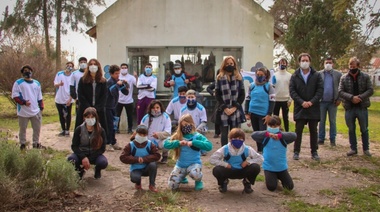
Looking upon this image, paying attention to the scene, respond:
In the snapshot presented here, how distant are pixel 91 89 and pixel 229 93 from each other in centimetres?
263

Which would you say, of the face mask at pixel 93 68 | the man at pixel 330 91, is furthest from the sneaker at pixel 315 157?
the face mask at pixel 93 68

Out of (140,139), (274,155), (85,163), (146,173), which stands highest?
(140,139)

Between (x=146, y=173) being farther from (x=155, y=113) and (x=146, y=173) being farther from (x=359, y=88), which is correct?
(x=359, y=88)

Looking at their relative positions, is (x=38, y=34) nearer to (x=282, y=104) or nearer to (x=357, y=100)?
(x=282, y=104)

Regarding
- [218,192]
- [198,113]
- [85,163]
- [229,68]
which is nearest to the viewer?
[218,192]

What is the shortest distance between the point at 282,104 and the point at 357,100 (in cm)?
166

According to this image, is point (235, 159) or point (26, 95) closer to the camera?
point (235, 159)

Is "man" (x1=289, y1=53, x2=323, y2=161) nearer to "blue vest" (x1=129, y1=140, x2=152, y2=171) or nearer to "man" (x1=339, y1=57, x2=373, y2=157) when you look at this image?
"man" (x1=339, y1=57, x2=373, y2=157)

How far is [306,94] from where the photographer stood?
24.7 ft

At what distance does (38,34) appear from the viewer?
1006 inches

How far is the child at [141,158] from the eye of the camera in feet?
18.3

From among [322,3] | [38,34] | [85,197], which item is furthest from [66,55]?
[85,197]

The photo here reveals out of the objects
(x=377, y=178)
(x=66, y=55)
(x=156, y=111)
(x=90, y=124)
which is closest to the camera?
(x=90, y=124)

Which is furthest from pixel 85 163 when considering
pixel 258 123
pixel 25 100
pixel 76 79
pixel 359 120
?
pixel 359 120
